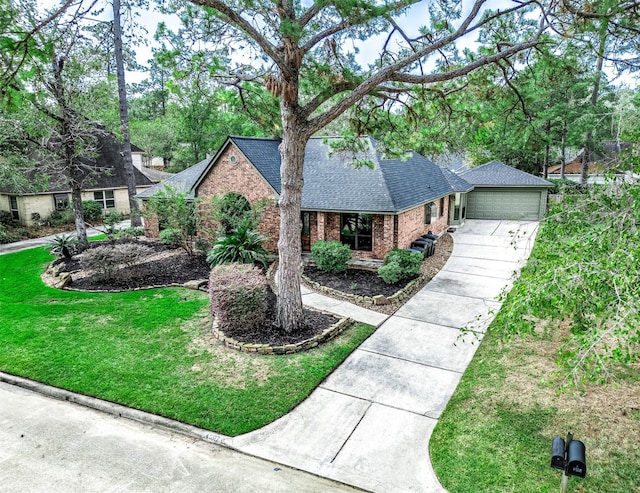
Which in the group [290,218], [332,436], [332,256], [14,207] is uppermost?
[290,218]

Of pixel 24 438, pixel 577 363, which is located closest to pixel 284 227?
pixel 24 438

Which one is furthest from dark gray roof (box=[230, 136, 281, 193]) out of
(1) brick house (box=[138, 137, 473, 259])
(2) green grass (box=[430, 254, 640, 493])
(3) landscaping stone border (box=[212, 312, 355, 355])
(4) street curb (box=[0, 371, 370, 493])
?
(2) green grass (box=[430, 254, 640, 493])

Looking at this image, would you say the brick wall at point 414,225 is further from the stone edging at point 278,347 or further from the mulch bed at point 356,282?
the stone edging at point 278,347

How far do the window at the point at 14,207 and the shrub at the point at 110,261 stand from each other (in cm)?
1336

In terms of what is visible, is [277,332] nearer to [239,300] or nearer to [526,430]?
[239,300]

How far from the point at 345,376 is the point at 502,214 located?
782 inches

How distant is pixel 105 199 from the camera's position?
26.1 m

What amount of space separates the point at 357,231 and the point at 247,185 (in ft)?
14.9

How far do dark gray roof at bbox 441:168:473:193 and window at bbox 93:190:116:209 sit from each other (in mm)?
20524

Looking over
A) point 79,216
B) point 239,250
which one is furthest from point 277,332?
point 79,216

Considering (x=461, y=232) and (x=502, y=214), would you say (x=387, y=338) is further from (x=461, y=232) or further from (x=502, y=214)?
(x=502, y=214)

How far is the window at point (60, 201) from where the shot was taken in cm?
2358

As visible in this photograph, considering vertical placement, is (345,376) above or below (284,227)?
below

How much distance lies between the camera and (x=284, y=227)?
29.8 feet
